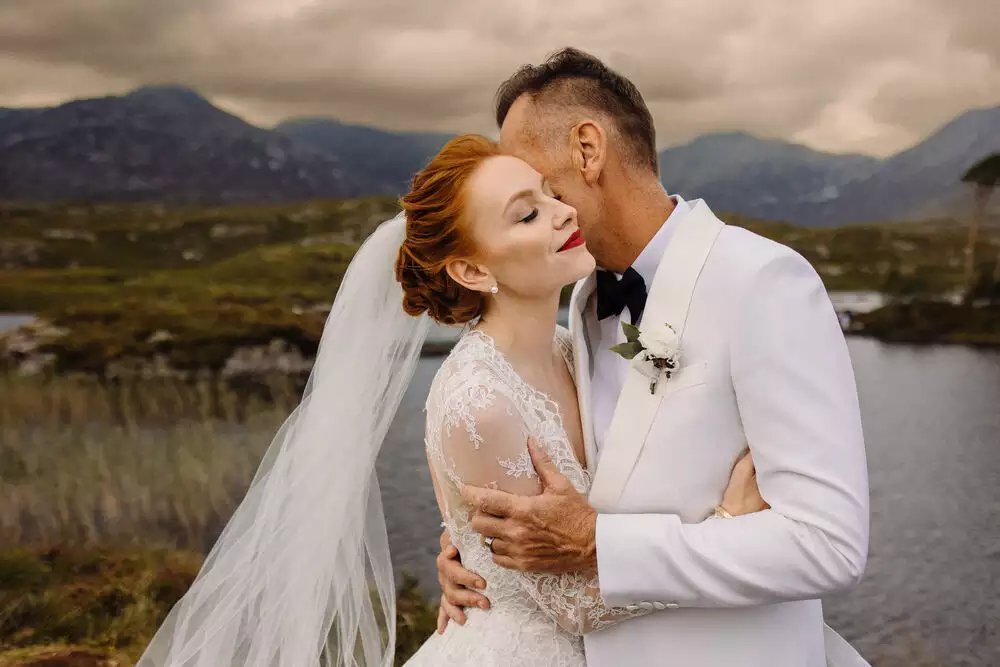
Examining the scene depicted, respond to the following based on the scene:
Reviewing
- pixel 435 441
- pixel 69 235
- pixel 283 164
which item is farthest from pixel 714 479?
pixel 69 235

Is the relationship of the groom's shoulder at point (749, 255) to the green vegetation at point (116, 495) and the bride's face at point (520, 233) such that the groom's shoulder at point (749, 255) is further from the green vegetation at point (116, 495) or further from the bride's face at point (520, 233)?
the green vegetation at point (116, 495)

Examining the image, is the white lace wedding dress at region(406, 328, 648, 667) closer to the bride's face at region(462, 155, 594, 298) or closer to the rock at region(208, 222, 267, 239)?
the bride's face at region(462, 155, 594, 298)

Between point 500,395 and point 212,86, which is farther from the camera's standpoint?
point 212,86

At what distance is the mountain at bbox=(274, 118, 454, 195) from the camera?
290 inches

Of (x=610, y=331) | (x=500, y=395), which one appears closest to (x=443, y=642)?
(x=500, y=395)

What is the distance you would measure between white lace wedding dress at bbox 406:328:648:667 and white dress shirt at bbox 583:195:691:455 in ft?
0.51

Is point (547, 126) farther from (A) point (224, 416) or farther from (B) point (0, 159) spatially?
(B) point (0, 159)

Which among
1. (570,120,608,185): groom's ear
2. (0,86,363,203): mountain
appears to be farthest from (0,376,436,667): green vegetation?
(570,120,608,185): groom's ear

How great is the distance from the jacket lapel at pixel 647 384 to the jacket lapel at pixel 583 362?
0.42 feet

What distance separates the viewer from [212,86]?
280 inches

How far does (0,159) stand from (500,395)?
254 inches

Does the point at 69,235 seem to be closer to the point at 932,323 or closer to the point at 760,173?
the point at 760,173

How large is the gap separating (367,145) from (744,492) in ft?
19.8

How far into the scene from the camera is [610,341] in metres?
2.28
